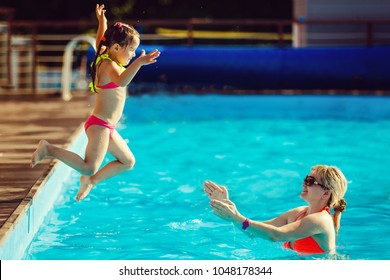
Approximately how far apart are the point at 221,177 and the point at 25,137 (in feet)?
7.12

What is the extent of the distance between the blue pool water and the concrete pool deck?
0.31 metres

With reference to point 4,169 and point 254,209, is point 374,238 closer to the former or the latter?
point 254,209

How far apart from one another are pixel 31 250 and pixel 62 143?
2987 mm

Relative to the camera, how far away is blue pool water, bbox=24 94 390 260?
591 centimetres

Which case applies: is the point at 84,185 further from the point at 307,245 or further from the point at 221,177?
the point at 221,177

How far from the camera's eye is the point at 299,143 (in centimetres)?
1045

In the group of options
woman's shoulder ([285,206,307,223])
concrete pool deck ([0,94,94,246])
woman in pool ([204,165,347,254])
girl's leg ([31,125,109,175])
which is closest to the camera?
woman in pool ([204,165,347,254])

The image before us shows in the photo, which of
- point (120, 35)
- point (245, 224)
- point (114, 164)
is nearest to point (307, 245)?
point (245, 224)

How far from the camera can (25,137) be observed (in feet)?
29.8

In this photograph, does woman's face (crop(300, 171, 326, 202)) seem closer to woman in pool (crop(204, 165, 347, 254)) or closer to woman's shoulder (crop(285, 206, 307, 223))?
woman in pool (crop(204, 165, 347, 254))

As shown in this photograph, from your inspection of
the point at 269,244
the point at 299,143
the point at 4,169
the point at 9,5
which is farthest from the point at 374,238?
the point at 9,5

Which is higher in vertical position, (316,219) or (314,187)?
(314,187)

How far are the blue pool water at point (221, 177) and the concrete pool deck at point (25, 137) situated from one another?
31cm

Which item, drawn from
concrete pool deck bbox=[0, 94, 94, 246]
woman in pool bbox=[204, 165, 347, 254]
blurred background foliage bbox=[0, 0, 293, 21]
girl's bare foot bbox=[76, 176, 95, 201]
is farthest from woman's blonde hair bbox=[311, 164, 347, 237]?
blurred background foliage bbox=[0, 0, 293, 21]
